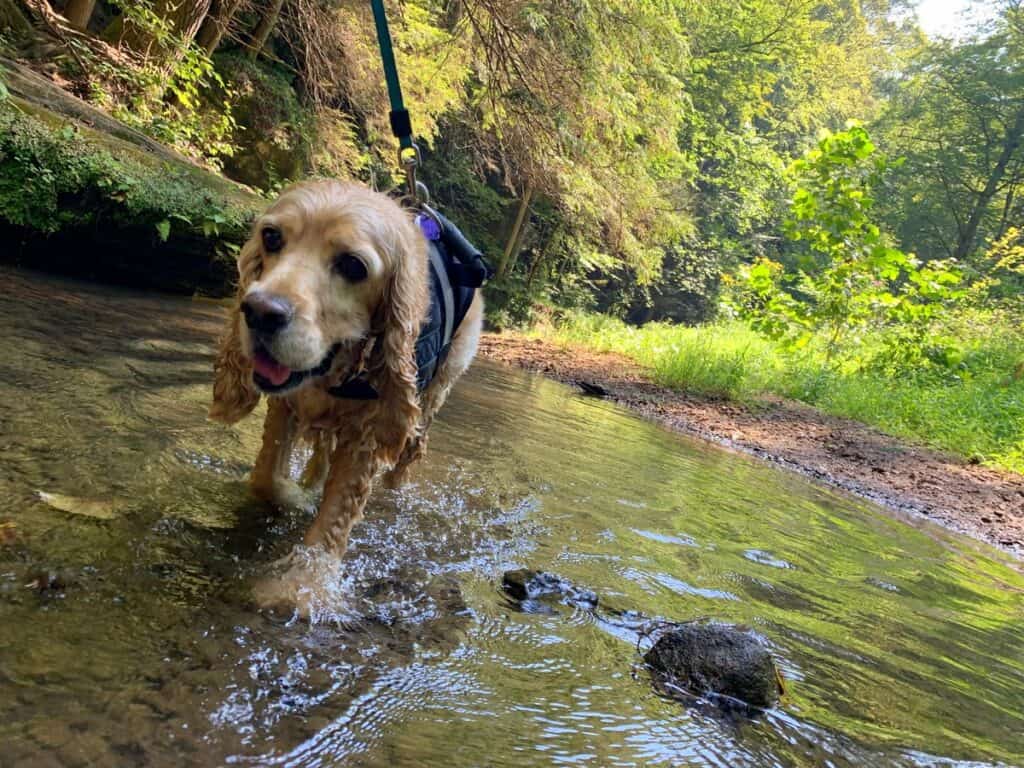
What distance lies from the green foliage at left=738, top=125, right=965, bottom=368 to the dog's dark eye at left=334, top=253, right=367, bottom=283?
1247cm

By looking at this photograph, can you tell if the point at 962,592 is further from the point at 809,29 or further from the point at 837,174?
the point at 809,29

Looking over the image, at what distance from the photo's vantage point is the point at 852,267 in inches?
528

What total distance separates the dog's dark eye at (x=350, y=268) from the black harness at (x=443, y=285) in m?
0.48

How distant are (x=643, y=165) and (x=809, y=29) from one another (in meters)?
16.0

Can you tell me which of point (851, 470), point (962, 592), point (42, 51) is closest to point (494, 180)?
point (42, 51)

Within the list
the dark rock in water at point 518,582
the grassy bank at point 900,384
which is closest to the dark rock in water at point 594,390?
the grassy bank at point 900,384

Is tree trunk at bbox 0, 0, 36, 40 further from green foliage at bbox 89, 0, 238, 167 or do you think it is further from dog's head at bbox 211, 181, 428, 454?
dog's head at bbox 211, 181, 428, 454

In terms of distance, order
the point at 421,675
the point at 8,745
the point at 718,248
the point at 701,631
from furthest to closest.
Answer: the point at 718,248 < the point at 701,631 < the point at 421,675 < the point at 8,745

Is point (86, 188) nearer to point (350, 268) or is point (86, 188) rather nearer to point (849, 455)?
point (350, 268)

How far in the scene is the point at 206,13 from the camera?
10.6 m

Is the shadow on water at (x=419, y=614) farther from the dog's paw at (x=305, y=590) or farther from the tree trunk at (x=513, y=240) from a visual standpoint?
the tree trunk at (x=513, y=240)

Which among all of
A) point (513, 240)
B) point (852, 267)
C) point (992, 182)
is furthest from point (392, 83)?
point (992, 182)

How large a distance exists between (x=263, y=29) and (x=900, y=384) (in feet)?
44.4

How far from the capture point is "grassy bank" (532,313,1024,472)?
10289 millimetres
